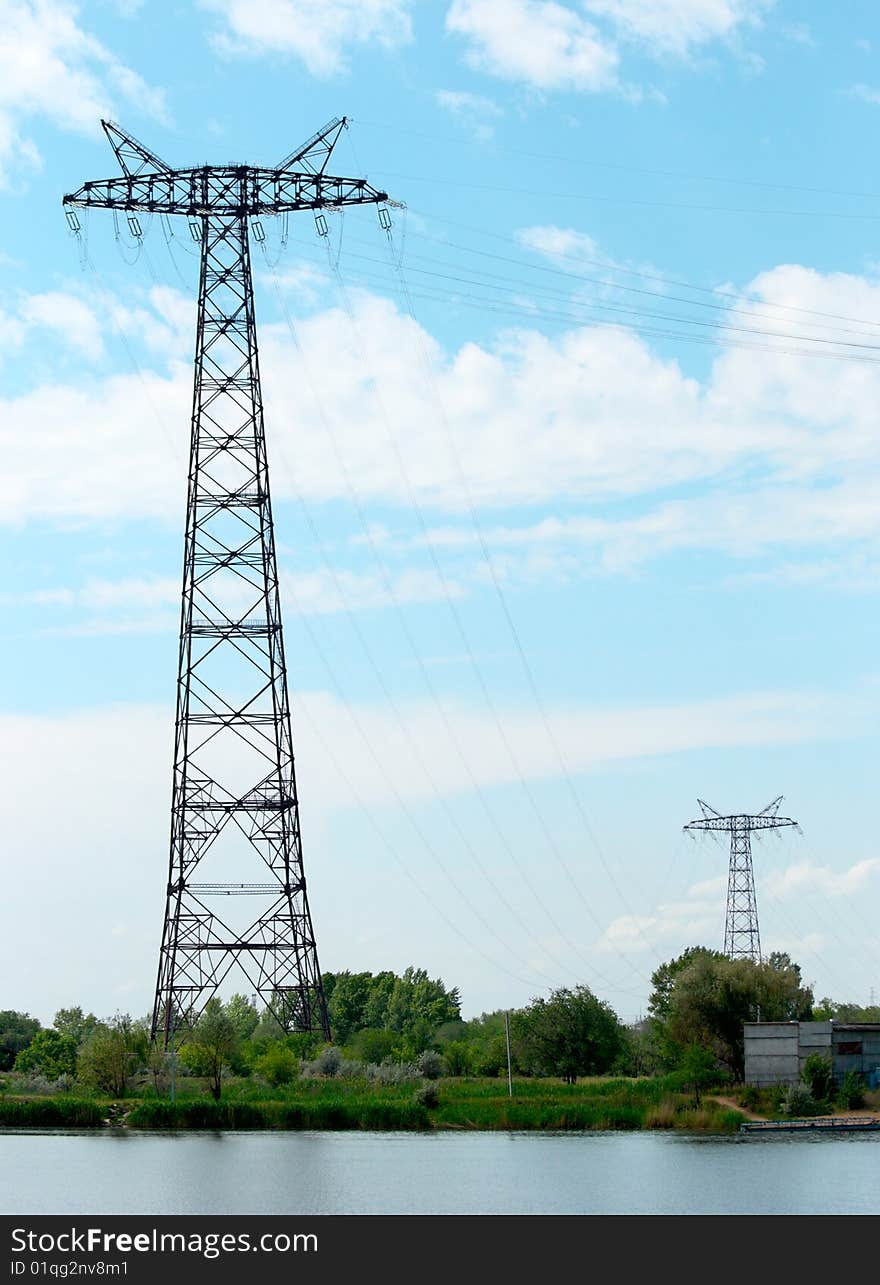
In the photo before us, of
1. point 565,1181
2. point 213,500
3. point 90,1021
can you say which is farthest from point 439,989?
point 565,1181

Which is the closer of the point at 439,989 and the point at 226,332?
the point at 226,332

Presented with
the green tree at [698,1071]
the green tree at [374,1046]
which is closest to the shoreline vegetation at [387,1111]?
the green tree at [698,1071]

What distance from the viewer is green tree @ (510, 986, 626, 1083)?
257 feet

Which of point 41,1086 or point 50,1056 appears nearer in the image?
point 41,1086

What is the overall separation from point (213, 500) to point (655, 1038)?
3775cm

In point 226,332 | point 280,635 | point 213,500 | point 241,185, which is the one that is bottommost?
point 280,635

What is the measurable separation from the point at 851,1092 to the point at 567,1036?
1502 cm

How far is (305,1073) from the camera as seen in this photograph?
68375 millimetres

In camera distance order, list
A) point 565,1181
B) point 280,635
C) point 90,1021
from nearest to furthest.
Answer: point 565,1181
point 280,635
point 90,1021

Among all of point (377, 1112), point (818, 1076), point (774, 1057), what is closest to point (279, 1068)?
point (377, 1112)

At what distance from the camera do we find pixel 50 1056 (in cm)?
8819

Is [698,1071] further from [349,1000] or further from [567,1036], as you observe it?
[349,1000]

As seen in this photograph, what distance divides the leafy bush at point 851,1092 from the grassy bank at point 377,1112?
198 inches

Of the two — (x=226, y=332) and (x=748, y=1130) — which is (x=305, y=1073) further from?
(x=226, y=332)
